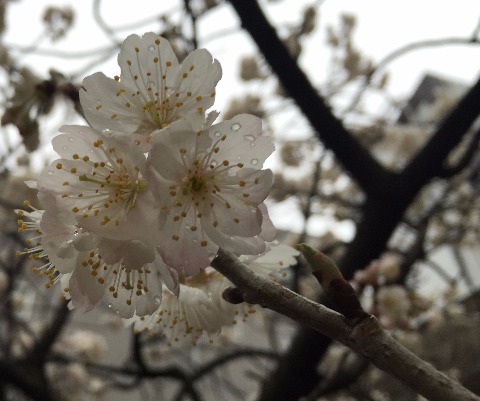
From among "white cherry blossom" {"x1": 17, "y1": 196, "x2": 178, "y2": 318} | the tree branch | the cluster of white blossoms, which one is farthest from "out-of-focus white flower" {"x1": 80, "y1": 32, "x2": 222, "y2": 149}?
the tree branch

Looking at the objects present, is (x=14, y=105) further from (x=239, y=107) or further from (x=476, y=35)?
(x=239, y=107)

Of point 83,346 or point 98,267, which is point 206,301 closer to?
point 98,267

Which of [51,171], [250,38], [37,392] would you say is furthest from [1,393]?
[51,171]

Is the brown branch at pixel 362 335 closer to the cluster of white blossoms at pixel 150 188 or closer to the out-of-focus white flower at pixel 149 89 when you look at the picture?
the cluster of white blossoms at pixel 150 188

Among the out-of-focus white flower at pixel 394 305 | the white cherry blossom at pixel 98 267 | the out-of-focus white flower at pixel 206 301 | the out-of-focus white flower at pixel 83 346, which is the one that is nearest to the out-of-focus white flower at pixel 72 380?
the out-of-focus white flower at pixel 83 346

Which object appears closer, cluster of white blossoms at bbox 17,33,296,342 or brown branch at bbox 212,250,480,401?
brown branch at bbox 212,250,480,401

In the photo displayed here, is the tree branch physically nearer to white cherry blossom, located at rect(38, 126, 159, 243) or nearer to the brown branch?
white cherry blossom, located at rect(38, 126, 159, 243)

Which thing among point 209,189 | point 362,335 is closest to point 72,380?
point 209,189
